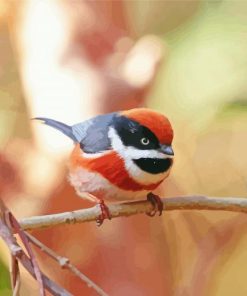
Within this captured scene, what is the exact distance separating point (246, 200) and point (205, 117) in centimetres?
12

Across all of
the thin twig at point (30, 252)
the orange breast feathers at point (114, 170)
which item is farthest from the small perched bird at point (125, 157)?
the thin twig at point (30, 252)

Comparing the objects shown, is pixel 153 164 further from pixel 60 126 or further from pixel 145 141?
pixel 60 126

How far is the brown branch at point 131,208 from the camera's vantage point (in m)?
0.75

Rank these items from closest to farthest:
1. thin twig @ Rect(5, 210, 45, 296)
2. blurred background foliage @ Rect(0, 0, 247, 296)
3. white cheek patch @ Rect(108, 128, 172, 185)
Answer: thin twig @ Rect(5, 210, 45, 296) < white cheek patch @ Rect(108, 128, 172, 185) < blurred background foliage @ Rect(0, 0, 247, 296)

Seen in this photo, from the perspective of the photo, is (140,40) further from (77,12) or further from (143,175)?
(143,175)

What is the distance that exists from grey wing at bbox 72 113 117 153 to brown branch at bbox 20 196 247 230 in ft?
0.24

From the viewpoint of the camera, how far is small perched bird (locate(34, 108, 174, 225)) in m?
0.71

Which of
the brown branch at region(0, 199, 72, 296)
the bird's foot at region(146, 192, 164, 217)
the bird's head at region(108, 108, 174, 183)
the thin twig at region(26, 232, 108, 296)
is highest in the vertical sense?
the bird's head at region(108, 108, 174, 183)

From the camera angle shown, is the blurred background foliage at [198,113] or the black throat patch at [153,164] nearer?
the black throat patch at [153,164]

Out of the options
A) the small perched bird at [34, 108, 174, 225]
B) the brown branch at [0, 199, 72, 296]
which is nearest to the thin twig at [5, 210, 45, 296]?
the brown branch at [0, 199, 72, 296]

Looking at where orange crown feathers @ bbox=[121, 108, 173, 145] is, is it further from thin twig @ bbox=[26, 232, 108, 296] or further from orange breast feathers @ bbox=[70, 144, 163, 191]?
thin twig @ bbox=[26, 232, 108, 296]

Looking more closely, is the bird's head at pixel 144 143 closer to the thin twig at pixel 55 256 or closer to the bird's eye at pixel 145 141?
the bird's eye at pixel 145 141

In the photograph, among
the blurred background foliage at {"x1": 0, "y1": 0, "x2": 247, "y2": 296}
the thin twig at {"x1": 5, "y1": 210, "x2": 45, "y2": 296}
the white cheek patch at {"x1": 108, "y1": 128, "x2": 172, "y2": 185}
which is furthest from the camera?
the blurred background foliage at {"x1": 0, "y1": 0, "x2": 247, "y2": 296}

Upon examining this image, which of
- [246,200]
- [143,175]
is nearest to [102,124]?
[143,175]
